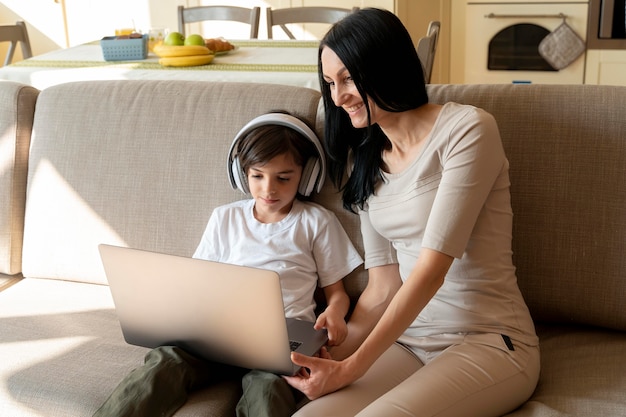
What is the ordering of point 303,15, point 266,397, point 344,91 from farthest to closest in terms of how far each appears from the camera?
1. point 303,15
2. point 344,91
3. point 266,397

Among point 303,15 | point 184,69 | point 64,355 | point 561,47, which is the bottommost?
point 64,355

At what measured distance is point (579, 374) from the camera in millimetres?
1575

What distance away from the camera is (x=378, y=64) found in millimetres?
1525

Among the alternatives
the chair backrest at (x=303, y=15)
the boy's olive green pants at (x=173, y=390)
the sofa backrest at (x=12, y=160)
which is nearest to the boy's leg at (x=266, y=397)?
the boy's olive green pants at (x=173, y=390)

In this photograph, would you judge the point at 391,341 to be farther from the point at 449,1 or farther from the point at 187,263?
the point at 449,1

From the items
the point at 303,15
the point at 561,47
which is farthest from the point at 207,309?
the point at 561,47

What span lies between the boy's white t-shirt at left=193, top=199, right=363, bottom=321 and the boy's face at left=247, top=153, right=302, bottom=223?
2.0 inches

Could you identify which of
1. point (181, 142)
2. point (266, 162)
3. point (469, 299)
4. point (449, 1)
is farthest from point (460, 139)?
point (449, 1)

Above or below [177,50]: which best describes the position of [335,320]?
below

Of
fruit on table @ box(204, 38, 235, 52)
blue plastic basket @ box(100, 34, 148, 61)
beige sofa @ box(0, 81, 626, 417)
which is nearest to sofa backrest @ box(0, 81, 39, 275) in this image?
beige sofa @ box(0, 81, 626, 417)

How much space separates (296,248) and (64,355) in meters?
0.56

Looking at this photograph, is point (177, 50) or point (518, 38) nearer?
point (177, 50)

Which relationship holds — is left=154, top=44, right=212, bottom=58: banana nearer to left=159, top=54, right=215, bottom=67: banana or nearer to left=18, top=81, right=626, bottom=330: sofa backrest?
left=159, top=54, right=215, bottom=67: banana

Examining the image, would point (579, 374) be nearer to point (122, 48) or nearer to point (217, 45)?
point (217, 45)
